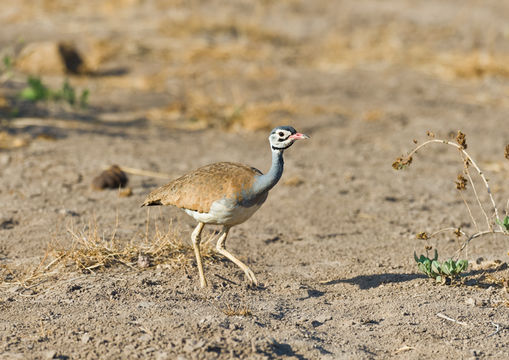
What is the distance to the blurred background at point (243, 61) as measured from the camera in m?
9.79

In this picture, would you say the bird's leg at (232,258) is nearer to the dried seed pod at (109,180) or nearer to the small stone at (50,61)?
the dried seed pod at (109,180)

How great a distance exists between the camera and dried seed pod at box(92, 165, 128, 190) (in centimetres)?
676

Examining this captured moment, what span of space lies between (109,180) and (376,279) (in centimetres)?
292

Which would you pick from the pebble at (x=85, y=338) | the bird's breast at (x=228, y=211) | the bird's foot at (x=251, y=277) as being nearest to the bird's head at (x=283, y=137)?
the bird's breast at (x=228, y=211)

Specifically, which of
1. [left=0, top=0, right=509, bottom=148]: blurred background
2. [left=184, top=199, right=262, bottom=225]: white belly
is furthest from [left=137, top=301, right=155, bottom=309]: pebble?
[left=0, top=0, right=509, bottom=148]: blurred background

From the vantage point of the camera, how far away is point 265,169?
7.86 metres

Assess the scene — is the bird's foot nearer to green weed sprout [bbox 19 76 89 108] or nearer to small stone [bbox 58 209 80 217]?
small stone [bbox 58 209 80 217]

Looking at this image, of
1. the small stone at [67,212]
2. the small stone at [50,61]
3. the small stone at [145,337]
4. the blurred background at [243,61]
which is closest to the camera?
the small stone at [145,337]

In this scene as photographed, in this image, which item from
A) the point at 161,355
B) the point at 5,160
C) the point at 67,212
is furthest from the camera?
the point at 5,160

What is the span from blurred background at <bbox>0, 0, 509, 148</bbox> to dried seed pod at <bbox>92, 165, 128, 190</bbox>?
1619mm

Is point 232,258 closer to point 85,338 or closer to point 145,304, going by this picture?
point 145,304

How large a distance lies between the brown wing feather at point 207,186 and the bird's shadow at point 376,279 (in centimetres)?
109

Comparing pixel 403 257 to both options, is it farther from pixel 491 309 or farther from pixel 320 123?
pixel 320 123

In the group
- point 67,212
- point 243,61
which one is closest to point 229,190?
point 67,212
